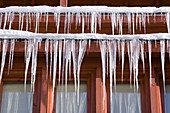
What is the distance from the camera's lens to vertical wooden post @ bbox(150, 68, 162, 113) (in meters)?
7.02

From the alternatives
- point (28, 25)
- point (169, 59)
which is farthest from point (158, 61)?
point (28, 25)

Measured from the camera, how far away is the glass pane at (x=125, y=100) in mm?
7340

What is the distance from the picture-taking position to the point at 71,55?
739 cm

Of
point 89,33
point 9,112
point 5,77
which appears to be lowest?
point 9,112

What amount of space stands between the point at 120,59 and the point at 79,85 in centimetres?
70

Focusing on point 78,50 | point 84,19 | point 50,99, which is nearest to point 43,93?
point 50,99

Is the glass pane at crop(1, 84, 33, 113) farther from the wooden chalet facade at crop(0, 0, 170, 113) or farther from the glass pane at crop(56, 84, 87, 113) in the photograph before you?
the glass pane at crop(56, 84, 87, 113)

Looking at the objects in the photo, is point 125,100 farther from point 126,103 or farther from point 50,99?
Result: point 50,99

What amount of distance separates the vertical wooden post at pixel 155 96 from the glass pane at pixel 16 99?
1.68 meters

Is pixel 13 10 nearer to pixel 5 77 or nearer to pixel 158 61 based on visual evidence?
pixel 5 77

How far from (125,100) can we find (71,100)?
29.8 inches

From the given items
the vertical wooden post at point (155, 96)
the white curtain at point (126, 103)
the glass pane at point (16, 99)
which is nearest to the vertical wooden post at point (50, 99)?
the glass pane at point (16, 99)

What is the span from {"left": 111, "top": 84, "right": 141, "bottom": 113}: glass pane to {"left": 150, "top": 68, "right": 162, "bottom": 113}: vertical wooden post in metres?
0.33

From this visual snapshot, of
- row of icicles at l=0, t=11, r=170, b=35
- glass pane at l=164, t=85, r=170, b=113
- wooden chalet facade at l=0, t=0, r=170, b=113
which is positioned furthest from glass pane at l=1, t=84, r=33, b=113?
glass pane at l=164, t=85, r=170, b=113
